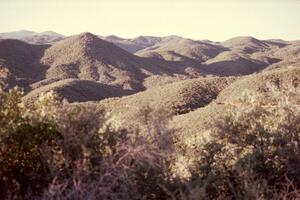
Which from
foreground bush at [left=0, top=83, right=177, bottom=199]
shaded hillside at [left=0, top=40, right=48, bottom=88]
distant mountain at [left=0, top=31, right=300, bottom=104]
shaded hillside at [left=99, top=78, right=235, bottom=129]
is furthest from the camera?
shaded hillside at [left=0, top=40, right=48, bottom=88]

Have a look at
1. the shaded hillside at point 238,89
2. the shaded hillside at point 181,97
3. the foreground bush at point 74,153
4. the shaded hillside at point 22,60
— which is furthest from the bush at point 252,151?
the shaded hillside at point 22,60

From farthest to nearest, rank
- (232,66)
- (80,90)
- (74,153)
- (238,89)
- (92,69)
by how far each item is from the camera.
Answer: (232,66) → (92,69) → (80,90) → (238,89) → (74,153)

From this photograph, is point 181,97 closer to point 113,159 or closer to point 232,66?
point 113,159

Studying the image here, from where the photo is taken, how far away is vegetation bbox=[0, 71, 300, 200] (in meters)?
11.0

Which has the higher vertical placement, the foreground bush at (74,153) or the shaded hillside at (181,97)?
the foreground bush at (74,153)

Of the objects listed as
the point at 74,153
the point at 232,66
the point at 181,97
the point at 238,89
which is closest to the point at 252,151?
the point at 74,153

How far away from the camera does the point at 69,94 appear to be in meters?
55.5

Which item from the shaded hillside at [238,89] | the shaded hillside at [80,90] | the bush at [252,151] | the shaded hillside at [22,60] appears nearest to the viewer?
the bush at [252,151]

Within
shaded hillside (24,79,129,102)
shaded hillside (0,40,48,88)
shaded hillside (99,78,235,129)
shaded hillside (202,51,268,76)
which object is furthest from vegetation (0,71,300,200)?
shaded hillside (202,51,268,76)

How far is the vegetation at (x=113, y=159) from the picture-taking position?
36.0ft

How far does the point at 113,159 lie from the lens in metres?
12.0

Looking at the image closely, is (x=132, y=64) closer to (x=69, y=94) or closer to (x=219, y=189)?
(x=69, y=94)

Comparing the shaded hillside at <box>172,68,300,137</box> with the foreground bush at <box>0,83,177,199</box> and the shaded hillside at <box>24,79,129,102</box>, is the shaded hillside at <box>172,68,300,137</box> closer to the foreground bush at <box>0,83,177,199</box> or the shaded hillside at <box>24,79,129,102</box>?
the shaded hillside at <box>24,79,129,102</box>

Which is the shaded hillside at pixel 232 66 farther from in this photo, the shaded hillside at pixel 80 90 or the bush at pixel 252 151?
the bush at pixel 252 151
